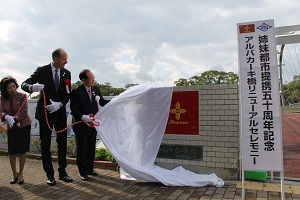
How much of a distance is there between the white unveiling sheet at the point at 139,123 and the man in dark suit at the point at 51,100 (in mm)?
689

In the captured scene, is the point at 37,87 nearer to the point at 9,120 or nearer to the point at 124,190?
the point at 9,120

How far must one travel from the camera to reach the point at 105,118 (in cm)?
483

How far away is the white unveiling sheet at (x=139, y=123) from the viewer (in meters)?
4.72

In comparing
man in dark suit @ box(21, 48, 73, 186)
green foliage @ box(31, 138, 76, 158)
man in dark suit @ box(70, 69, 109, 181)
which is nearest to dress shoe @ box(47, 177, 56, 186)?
man in dark suit @ box(21, 48, 73, 186)

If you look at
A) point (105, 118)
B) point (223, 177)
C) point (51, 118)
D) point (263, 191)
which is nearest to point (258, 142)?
point (263, 191)

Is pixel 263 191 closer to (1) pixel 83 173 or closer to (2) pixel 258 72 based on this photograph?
(2) pixel 258 72

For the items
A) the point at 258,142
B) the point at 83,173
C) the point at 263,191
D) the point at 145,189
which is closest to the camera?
the point at 258,142

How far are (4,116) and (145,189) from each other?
8.85 ft

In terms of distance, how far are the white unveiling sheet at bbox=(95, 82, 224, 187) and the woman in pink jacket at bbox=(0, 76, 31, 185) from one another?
1.32m

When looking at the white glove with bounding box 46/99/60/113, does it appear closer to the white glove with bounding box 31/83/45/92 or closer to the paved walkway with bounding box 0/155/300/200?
the white glove with bounding box 31/83/45/92

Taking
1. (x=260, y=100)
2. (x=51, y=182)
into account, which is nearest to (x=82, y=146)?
(x=51, y=182)

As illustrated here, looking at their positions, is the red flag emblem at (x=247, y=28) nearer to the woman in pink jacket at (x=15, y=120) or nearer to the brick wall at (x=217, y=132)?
the brick wall at (x=217, y=132)

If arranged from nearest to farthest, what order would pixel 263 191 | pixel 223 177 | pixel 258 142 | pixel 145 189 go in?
pixel 258 142, pixel 263 191, pixel 145 189, pixel 223 177

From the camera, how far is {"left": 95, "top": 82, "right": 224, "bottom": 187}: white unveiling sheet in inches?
186
